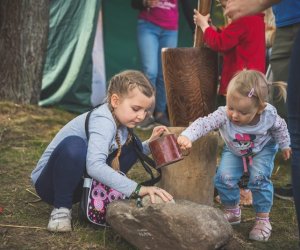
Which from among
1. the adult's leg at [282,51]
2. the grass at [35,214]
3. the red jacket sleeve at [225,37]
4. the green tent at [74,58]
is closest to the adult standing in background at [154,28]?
the green tent at [74,58]

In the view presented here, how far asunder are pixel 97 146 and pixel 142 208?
0.40m

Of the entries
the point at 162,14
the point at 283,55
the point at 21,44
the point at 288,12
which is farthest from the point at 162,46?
the point at 288,12

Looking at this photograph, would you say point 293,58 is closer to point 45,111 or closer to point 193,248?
point 193,248

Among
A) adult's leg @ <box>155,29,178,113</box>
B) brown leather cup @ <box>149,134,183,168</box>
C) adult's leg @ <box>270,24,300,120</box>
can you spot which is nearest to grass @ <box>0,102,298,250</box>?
brown leather cup @ <box>149,134,183,168</box>

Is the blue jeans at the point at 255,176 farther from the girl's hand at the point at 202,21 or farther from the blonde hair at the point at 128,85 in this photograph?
the girl's hand at the point at 202,21

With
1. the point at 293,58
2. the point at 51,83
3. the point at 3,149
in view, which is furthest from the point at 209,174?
the point at 51,83

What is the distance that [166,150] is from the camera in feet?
9.28

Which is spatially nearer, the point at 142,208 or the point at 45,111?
the point at 142,208

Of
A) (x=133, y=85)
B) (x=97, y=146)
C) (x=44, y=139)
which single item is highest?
(x=133, y=85)

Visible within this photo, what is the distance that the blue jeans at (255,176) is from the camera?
313 centimetres

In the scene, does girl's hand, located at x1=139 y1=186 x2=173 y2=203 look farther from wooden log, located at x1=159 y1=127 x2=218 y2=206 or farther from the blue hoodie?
the blue hoodie

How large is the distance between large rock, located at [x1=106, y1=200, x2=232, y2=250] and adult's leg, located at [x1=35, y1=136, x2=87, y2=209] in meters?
0.30

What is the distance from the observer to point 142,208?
104 inches

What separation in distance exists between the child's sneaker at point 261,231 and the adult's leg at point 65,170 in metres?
0.99
